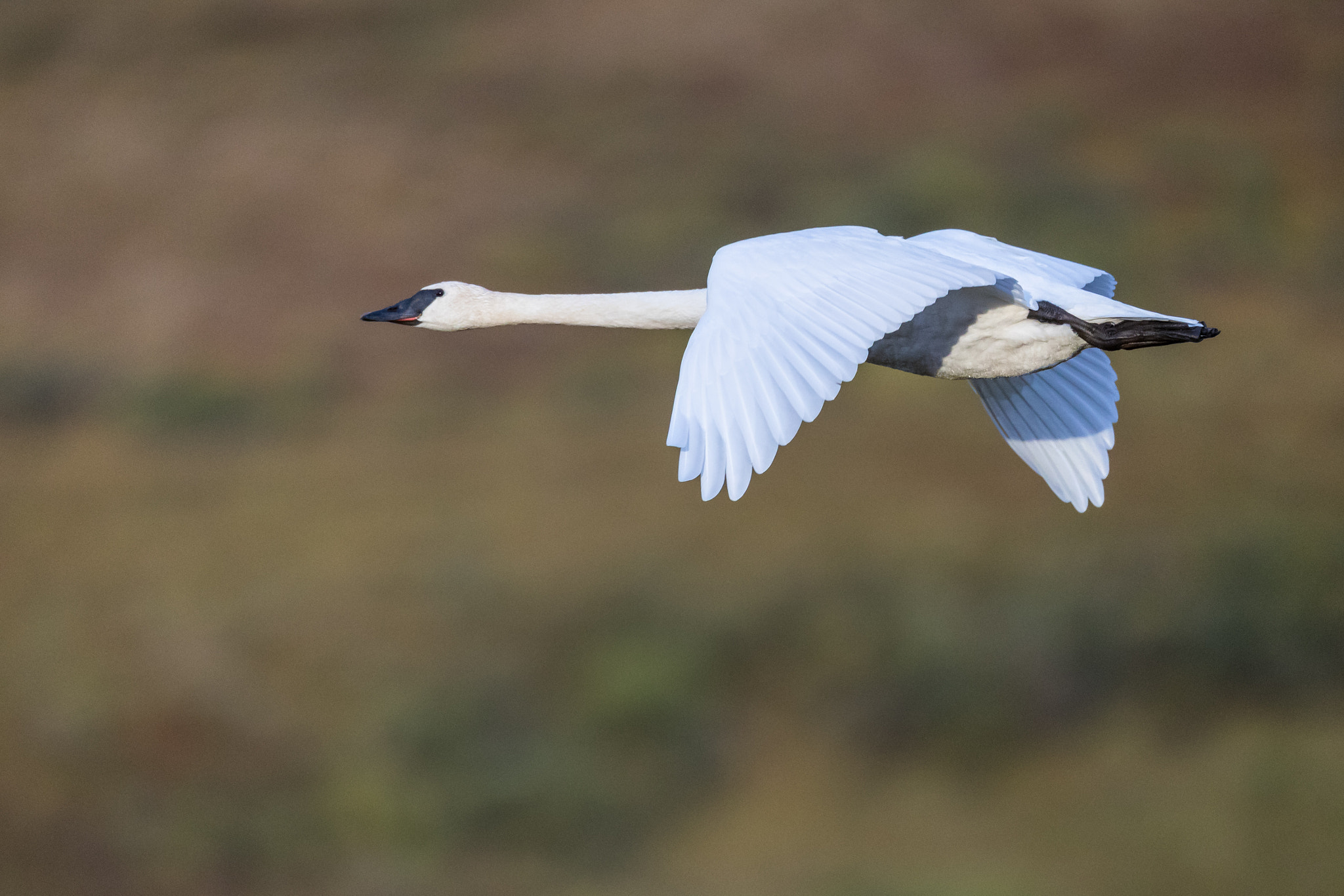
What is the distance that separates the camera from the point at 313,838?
16.6 metres

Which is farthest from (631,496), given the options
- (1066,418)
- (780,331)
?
(780,331)

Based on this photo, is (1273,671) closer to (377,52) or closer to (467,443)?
(467,443)

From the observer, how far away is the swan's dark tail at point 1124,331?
18.8ft

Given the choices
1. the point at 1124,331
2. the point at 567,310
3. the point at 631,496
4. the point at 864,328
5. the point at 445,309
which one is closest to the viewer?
the point at 864,328

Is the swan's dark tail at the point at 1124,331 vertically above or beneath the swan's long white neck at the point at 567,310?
beneath

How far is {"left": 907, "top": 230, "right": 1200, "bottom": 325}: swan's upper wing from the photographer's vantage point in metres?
5.78

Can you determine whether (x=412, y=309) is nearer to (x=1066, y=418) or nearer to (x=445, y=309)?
(x=445, y=309)

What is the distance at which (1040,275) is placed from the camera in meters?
6.03

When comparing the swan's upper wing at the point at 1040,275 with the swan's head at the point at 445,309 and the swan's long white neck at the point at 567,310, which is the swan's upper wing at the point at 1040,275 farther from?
the swan's head at the point at 445,309

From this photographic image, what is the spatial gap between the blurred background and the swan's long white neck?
924cm

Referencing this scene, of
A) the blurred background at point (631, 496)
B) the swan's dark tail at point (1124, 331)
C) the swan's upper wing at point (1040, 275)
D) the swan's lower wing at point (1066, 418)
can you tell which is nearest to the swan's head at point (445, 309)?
the swan's upper wing at point (1040, 275)

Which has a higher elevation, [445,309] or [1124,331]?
[445,309]

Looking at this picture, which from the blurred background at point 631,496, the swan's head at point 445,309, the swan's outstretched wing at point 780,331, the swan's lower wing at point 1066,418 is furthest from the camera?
the blurred background at point 631,496

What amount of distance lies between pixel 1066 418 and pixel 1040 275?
2.83ft
